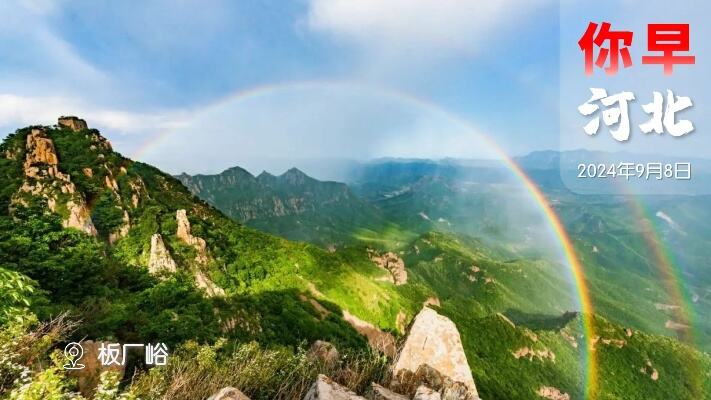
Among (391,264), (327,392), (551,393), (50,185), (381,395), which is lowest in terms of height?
(551,393)

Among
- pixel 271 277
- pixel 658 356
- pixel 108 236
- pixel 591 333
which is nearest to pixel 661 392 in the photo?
pixel 658 356

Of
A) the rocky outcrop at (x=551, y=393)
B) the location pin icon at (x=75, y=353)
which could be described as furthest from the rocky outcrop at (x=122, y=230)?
the rocky outcrop at (x=551, y=393)

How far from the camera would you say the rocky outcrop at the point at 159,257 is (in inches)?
1629

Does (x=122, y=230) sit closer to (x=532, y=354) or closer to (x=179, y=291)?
(x=179, y=291)

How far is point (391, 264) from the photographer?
125125 mm

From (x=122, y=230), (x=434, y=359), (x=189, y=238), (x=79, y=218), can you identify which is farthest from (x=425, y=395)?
(x=189, y=238)

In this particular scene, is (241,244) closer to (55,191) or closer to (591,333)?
(55,191)

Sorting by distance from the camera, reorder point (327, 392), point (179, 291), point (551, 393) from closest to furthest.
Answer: point (327, 392) → point (179, 291) → point (551, 393)

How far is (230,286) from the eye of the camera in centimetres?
5350

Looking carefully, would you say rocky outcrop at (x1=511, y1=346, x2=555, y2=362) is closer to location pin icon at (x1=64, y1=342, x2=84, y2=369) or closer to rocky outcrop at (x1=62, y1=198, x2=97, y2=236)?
rocky outcrop at (x1=62, y1=198, x2=97, y2=236)

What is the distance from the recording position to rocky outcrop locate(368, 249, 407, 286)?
119 m

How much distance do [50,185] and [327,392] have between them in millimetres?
42238

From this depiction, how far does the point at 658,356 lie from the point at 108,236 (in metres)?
167

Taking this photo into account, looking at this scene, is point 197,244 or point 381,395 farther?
point 197,244
